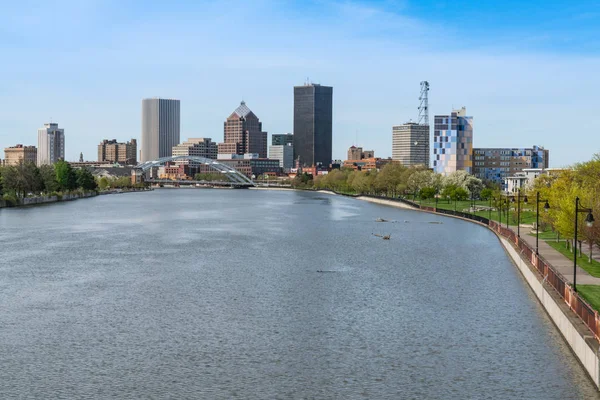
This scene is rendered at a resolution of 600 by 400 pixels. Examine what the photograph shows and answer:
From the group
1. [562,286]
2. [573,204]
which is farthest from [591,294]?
[573,204]

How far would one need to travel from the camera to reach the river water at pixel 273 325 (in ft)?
78.0

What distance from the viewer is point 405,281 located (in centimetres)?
4294

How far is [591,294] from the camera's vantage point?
1238 inches

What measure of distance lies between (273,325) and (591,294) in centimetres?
1307

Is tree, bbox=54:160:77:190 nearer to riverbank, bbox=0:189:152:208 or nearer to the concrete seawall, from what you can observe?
riverbank, bbox=0:189:152:208

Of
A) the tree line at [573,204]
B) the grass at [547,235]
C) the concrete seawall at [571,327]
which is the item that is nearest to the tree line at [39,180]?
the grass at [547,235]

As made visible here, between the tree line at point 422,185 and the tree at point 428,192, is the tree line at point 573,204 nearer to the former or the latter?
the tree line at point 422,185

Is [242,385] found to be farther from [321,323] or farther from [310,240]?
[310,240]

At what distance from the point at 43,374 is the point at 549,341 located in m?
18.0

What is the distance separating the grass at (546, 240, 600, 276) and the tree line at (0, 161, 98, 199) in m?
84.2

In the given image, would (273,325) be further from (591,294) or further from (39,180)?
(39,180)

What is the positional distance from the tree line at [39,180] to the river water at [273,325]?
66896 mm

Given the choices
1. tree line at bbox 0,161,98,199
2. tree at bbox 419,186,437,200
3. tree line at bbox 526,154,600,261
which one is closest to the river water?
tree line at bbox 526,154,600,261

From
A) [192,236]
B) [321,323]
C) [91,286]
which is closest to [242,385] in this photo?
[321,323]
